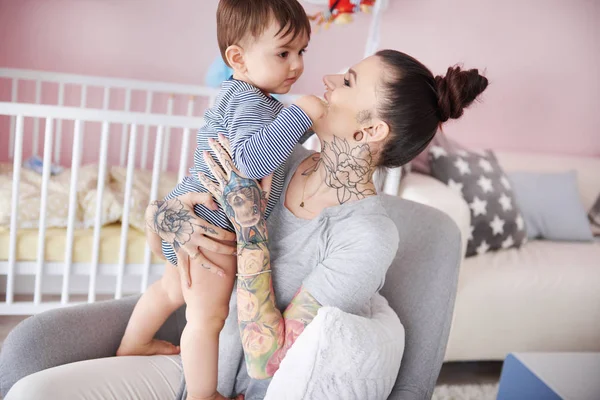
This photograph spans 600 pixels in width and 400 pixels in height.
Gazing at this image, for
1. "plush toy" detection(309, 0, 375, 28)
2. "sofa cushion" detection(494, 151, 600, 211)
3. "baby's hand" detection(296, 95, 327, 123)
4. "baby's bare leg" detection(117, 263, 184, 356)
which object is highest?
"plush toy" detection(309, 0, 375, 28)

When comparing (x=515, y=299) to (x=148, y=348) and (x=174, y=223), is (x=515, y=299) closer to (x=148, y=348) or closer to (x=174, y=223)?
(x=148, y=348)

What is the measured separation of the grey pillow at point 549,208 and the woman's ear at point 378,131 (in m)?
2.10

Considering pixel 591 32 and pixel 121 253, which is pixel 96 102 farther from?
pixel 591 32

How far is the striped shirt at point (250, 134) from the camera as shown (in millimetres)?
1089

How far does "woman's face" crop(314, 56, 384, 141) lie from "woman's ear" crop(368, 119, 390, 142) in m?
0.01

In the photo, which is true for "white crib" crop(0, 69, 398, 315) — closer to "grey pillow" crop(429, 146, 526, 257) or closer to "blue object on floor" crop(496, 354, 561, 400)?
"grey pillow" crop(429, 146, 526, 257)

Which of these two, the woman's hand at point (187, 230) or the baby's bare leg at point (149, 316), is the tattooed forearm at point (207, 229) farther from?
the baby's bare leg at point (149, 316)

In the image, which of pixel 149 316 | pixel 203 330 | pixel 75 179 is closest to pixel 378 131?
pixel 203 330

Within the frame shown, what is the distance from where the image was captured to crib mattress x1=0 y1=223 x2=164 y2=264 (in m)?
2.26

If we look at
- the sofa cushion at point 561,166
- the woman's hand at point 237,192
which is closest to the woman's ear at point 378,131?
the woman's hand at point 237,192

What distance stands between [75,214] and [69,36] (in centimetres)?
124

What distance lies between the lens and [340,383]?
1034 millimetres

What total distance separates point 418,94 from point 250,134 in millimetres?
313

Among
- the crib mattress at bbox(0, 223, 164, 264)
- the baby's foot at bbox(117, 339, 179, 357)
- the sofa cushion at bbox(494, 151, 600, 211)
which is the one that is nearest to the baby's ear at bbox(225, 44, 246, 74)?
the baby's foot at bbox(117, 339, 179, 357)
